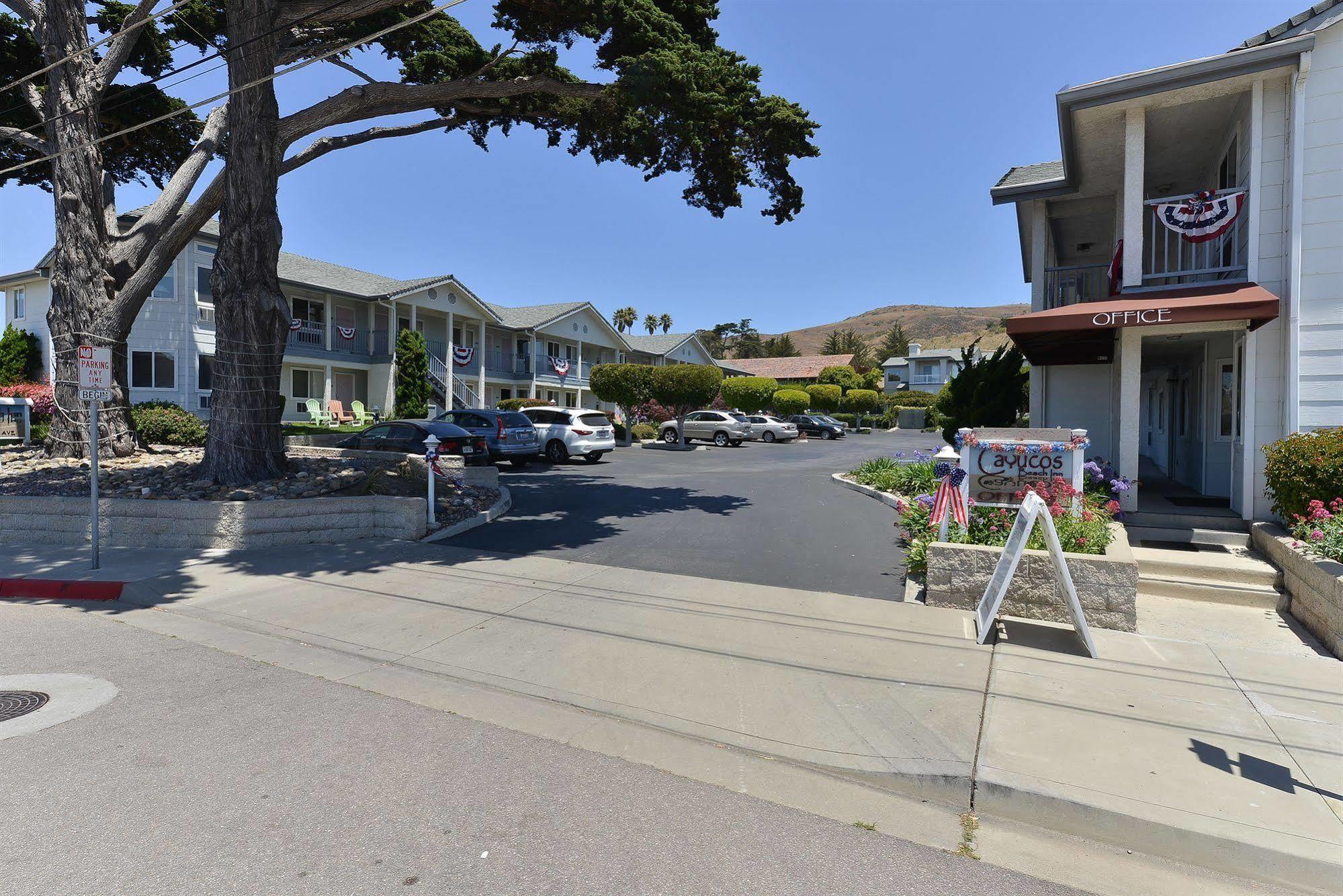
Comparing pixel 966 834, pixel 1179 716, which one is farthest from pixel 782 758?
pixel 1179 716

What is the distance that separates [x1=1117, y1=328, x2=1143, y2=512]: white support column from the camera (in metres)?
9.26

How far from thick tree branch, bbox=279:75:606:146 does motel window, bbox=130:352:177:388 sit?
1625 centimetres

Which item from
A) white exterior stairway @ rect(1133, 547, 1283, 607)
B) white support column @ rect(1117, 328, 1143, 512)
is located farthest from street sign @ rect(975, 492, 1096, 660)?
white support column @ rect(1117, 328, 1143, 512)

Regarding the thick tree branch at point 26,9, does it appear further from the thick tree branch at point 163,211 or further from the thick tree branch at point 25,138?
the thick tree branch at point 163,211

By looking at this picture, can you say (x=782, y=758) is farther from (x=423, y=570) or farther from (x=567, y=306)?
(x=567, y=306)

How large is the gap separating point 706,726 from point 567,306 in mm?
40563

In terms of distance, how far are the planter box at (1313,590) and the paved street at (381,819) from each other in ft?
14.2

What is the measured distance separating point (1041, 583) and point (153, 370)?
93.1 ft

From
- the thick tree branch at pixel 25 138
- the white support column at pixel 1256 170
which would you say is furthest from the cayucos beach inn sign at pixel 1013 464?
the thick tree branch at pixel 25 138

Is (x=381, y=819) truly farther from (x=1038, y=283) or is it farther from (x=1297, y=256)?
(x=1038, y=283)

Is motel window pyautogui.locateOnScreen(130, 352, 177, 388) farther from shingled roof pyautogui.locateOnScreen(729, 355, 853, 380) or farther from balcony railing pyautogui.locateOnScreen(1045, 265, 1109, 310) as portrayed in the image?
shingled roof pyautogui.locateOnScreen(729, 355, 853, 380)

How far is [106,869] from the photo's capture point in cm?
288

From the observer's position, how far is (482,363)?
36.2 m

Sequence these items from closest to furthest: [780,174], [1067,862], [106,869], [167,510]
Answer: [106,869]
[1067,862]
[167,510]
[780,174]
